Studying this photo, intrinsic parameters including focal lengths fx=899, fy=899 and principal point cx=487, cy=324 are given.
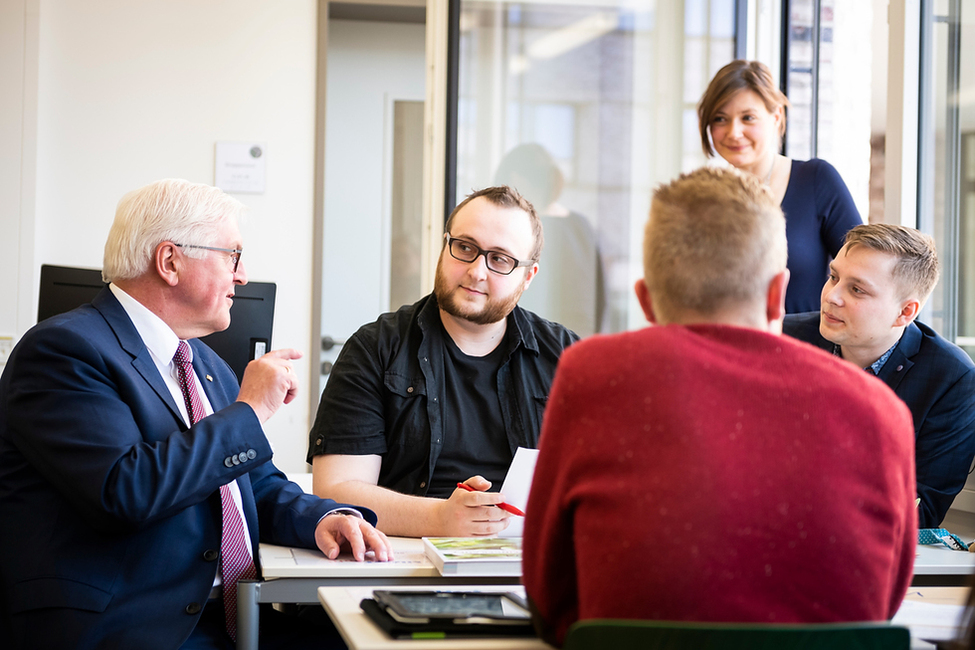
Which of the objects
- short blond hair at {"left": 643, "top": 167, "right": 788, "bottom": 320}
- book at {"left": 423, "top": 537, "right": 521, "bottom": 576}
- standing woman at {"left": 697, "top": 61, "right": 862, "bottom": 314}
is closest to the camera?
short blond hair at {"left": 643, "top": 167, "right": 788, "bottom": 320}

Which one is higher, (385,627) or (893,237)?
(893,237)

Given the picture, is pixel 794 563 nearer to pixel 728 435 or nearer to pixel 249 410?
pixel 728 435

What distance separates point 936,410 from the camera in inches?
84.1

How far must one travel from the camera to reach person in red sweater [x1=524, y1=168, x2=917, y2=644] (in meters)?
0.86

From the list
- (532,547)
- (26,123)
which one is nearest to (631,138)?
(26,123)

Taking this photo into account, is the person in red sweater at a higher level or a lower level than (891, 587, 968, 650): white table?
higher

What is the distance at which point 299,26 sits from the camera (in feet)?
12.9

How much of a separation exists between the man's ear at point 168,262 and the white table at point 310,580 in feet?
1.90

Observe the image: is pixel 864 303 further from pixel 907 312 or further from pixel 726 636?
pixel 726 636

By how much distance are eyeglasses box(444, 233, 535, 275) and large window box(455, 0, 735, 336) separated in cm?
186

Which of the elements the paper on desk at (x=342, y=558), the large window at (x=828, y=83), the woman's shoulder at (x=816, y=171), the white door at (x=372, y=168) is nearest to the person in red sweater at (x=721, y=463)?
the paper on desk at (x=342, y=558)

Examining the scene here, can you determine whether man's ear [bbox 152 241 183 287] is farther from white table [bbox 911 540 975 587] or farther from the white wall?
the white wall

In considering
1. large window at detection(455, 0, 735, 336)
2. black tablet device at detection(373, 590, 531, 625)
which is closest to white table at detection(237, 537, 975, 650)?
black tablet device at detection(373, 590, 531, 625)

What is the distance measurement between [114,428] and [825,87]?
3.25m
